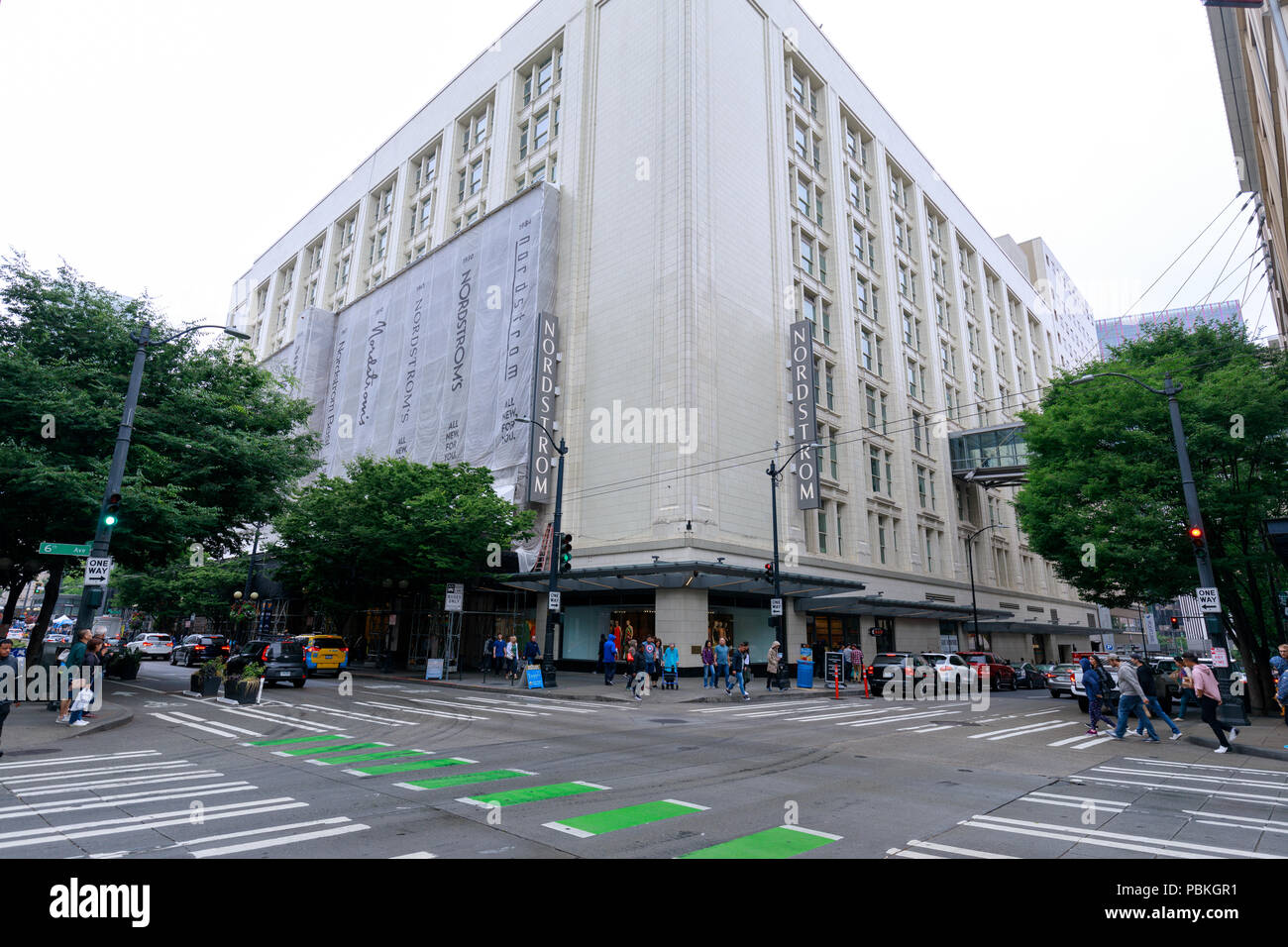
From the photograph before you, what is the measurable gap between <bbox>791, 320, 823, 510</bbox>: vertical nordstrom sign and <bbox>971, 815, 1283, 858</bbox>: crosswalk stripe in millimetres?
26778

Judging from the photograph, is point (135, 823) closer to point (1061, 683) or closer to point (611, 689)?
point (611, 689)

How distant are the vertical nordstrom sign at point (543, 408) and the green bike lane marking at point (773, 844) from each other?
2683 cm

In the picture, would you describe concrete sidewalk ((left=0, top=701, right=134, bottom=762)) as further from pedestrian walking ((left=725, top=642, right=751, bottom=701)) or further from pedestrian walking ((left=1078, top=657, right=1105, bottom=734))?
pedestrian walking ((left=1078, top=657, right=1105, bottom=734))

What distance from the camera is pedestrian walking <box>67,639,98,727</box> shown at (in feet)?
44.9

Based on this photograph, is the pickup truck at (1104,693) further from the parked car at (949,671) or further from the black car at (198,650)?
the black car at (198,650)

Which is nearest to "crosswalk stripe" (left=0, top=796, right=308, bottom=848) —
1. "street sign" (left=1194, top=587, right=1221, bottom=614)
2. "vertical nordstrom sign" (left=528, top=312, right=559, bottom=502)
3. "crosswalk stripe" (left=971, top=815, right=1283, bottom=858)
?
"crosswalk stripe" (left=971, top=815, right=1283, bottom=858)

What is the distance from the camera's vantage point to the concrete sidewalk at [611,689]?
2278 cm

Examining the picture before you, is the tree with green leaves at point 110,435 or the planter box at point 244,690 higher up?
the tree with green leaves at point 110,435

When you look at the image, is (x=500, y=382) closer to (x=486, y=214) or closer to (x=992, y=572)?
(x=486, y=214)

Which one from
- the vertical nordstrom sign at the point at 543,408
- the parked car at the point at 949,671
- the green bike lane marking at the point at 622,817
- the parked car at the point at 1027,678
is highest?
the vertical nordstrom sign at the point at 543,408

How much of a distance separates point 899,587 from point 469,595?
970 inches

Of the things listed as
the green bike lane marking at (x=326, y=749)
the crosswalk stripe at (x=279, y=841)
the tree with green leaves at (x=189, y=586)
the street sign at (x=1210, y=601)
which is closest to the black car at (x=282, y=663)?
the green bike lane marking at (x=326, y=749)

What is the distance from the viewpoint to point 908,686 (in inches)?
1045
